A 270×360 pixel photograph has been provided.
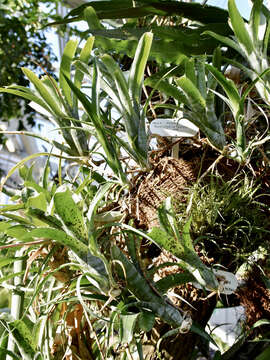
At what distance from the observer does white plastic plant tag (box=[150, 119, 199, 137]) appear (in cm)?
68

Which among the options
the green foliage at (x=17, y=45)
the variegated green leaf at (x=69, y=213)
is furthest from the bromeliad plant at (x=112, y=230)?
the green foliage at (x=17, y=45)

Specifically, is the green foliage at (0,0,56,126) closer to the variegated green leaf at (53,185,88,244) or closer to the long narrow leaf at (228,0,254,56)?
the long narrow leaf at (228,0,254,56)

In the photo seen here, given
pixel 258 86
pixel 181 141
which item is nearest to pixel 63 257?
pixel 181 141

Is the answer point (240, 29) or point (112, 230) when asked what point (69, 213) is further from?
point (240, 29)

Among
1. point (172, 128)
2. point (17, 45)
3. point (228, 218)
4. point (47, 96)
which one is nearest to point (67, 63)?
point (47, 96)

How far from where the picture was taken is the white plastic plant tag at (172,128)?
0.68 m

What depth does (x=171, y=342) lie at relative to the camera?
650 mm

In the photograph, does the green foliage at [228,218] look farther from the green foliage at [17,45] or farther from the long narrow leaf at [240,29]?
the green foliage at [17,45]

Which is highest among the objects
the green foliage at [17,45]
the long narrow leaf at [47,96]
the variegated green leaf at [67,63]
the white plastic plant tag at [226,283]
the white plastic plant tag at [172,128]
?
the green foliage at [17,45]

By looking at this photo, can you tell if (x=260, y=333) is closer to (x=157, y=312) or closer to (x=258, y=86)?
(x=157, y=312)

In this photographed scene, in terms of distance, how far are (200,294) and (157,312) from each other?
0.34 ft

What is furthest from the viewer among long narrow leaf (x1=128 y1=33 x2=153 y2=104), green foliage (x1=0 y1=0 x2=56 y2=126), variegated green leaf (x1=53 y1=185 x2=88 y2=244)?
green foliage (x1=0 y1=0 x2=56 y2=126)

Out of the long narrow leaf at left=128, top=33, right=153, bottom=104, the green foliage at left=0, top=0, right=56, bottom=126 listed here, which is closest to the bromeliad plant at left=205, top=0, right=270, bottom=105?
the long narrow leaf at left=128, top=33, right=153, bottom=104

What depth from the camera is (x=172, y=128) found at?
69 centimetres
